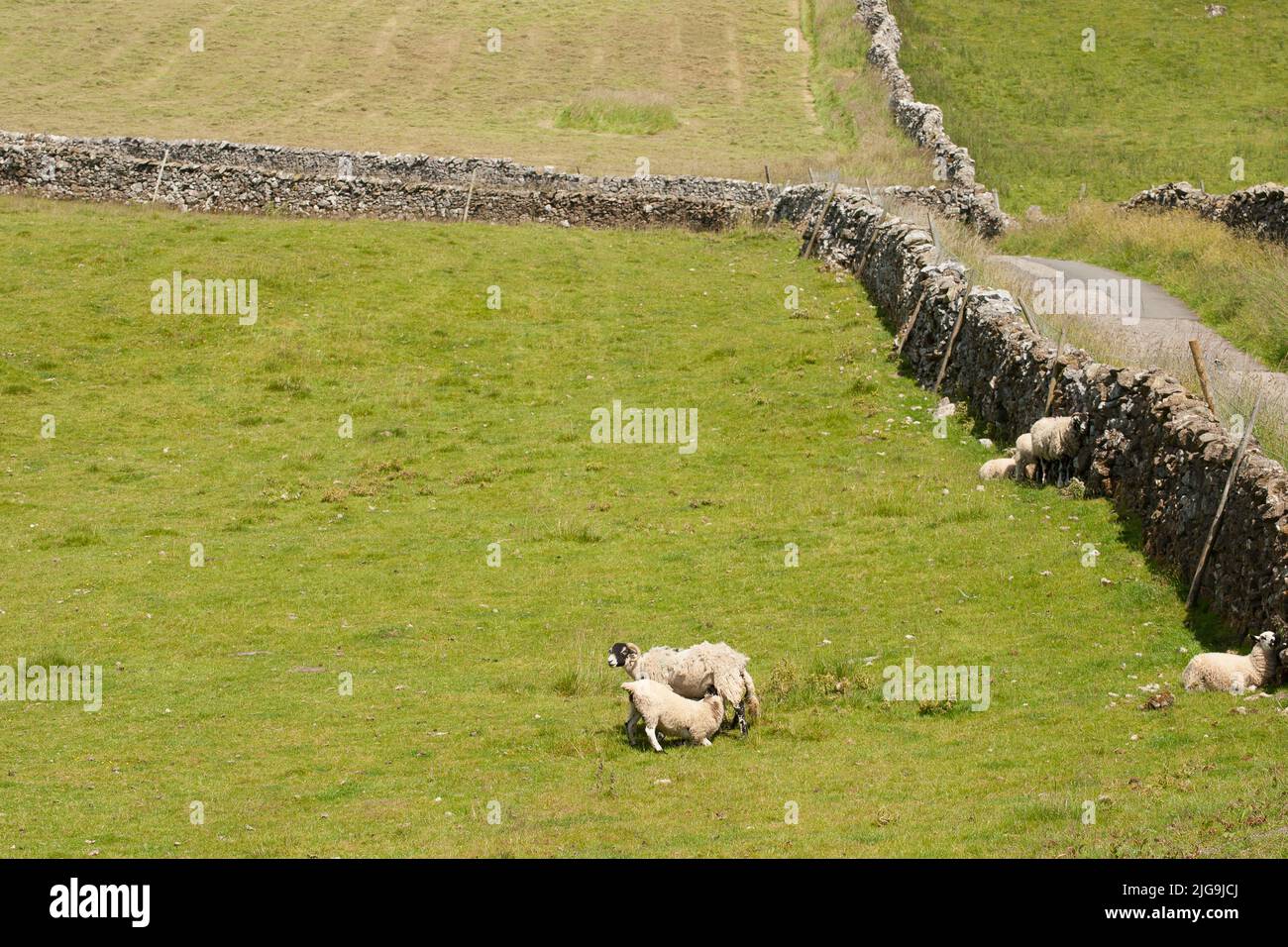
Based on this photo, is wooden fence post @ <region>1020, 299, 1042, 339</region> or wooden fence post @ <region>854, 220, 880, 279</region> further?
wooden fence post @ <region>854, 220, 880, 279</region>

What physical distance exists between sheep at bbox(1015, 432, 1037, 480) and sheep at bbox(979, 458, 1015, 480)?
0.97 feet

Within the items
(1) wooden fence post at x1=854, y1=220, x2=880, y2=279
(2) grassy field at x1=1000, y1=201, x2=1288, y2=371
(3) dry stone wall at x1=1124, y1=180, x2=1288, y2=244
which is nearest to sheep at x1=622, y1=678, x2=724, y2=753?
(2) grassy field at x1=1000, y1=201, x2=1288, y2=371

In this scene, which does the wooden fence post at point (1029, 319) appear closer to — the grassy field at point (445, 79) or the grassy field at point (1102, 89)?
the grassy field at point (445, 79)

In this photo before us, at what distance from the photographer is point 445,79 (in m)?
72.7

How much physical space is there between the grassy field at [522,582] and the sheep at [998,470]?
0.37 metres

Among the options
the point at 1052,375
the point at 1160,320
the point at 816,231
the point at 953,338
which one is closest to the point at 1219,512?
the point at 1052,375

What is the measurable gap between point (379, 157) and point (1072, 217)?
24681mm

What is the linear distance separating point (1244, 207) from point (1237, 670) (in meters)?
29.2

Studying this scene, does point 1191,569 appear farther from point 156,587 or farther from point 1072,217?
point 1072,217

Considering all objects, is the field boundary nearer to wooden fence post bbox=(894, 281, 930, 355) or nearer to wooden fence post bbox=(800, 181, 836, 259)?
wooden fence post bbox=(800, 181, 836, 259)

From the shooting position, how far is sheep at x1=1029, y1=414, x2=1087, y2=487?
2208 cm

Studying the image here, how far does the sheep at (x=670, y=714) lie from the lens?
14445 millimetres

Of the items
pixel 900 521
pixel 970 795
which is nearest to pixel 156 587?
pixel 900 521

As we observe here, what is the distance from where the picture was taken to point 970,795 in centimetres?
1259
